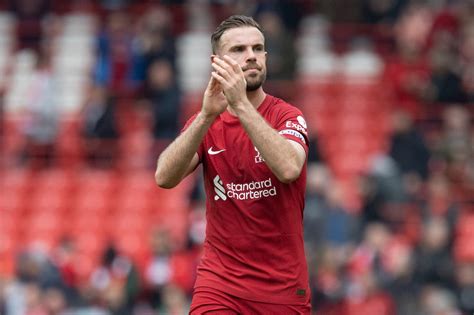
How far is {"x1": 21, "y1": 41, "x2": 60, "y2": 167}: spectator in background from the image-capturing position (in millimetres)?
17266

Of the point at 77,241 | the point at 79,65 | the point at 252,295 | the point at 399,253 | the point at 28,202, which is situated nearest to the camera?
the point at 252,295

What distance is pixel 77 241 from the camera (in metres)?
15.8

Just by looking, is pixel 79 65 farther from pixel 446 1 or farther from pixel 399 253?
pixel 399 253

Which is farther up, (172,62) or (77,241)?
(172,62)

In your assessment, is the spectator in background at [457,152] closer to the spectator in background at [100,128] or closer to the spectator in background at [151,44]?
the spectator in background at [151,44]

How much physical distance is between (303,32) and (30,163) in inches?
170

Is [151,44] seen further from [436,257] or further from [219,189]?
[219,189]

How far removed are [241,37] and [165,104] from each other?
9.92 m

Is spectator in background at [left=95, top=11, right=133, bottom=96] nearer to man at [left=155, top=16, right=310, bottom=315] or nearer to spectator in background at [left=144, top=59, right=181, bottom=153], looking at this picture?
spectator in background at [left=144, top=59, right=181, bottom=153]

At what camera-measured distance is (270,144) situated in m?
6.12

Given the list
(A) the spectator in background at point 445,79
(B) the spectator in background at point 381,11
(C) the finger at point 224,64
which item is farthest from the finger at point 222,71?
(B) the spectator in background at point 381,11

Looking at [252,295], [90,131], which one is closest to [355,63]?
[90,131]

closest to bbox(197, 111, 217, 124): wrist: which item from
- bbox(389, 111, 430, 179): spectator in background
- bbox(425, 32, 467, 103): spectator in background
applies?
bbox(389, 111, 430, 179): spectator in background

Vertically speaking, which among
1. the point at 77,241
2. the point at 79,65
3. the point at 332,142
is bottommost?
the point at 77,241
